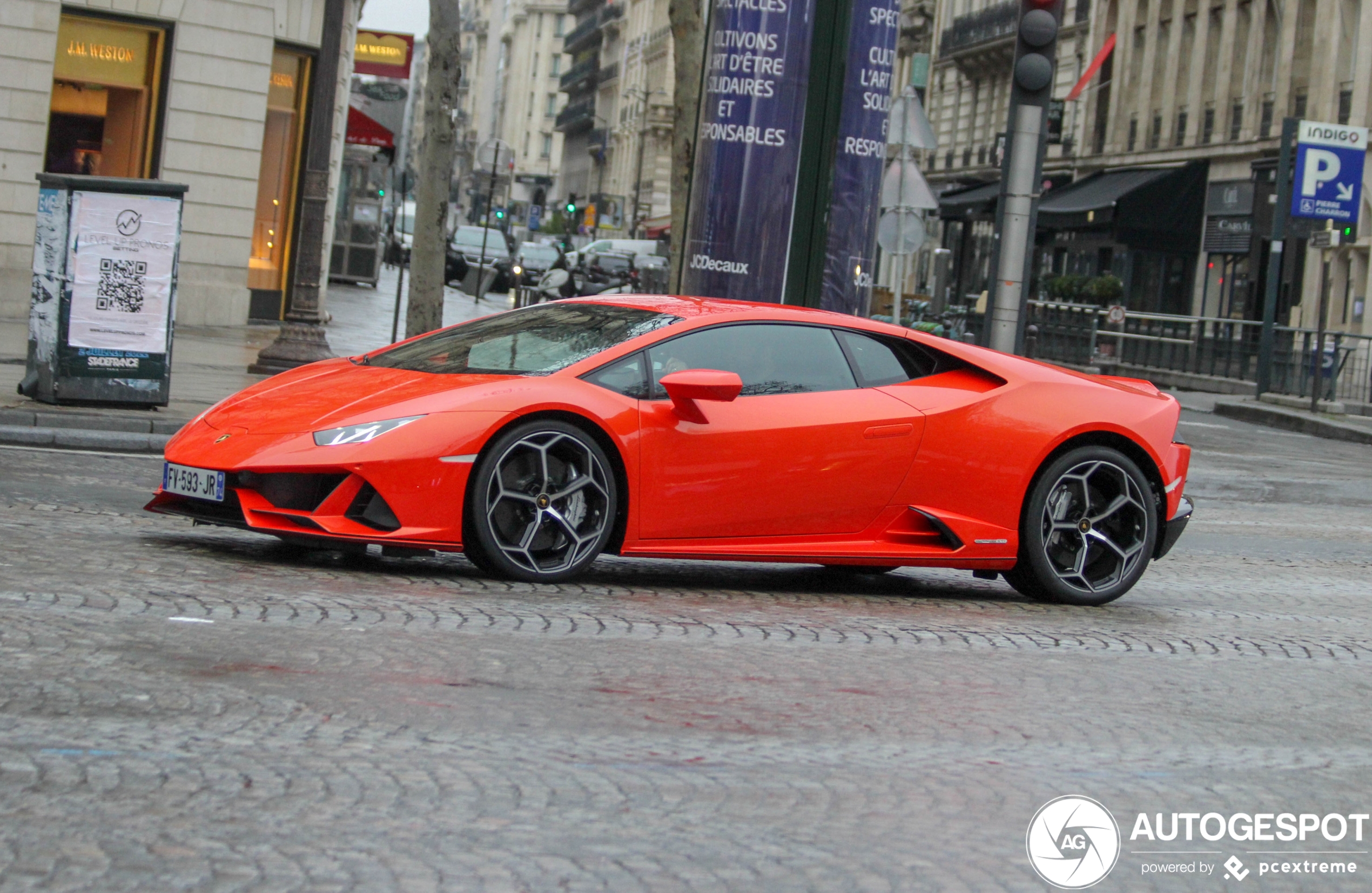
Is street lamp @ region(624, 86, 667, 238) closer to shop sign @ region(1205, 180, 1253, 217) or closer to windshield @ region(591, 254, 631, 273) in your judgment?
windshield @ region(591, 254, 631, 273)

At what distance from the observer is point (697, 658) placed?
5828mm

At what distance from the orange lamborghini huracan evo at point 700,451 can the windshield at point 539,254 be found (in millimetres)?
43004

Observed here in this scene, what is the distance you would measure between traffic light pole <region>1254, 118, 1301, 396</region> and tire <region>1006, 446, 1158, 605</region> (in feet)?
68.2

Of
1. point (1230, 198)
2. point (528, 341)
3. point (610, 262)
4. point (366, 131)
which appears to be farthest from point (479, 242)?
point (528, 341)

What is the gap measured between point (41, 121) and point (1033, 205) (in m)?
13.4

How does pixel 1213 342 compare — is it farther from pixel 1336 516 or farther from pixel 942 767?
pixel 942 767

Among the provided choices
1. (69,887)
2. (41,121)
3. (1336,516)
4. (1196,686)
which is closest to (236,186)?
(41,121)

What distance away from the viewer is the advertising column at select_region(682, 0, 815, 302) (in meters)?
16.1

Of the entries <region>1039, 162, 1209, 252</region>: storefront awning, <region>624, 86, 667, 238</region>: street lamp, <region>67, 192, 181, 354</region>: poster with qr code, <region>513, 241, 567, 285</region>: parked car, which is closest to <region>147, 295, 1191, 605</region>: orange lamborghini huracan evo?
<region>67, 192, 181, 354</region>: poster with qr code

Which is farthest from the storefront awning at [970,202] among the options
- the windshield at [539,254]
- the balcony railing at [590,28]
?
the balcony railing at [590,28]

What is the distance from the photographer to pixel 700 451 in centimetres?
709

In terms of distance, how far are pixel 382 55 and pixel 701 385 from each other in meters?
32.6

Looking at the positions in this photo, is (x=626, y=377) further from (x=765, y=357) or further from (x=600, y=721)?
(x=600, y=721)

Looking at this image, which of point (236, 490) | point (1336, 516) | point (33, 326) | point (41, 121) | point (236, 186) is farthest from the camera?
point (236, 186)
